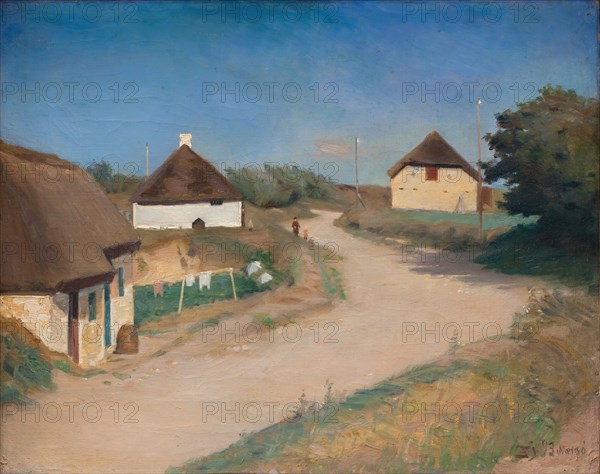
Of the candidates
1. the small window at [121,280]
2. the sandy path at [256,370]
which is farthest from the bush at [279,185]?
the small window at [121,280]

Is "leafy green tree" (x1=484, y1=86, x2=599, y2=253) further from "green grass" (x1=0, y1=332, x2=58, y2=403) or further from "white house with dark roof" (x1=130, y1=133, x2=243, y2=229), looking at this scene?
"green grass" (x1=0, y1=332, x2=58, y2=403)

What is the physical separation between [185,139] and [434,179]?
1.76 metres

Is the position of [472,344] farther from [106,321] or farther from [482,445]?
[106,321]

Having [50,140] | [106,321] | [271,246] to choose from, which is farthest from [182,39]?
[106,321]

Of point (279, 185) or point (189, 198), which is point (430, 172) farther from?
point (189, 198)

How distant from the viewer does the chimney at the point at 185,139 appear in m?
4.32

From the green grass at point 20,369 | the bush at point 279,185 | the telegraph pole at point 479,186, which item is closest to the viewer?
the green grass at point 20,369

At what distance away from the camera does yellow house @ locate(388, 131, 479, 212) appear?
449cm

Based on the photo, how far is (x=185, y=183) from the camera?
177 inches

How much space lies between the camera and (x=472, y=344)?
4457 mm

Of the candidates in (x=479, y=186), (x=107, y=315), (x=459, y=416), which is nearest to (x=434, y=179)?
(x=479, y=186)
